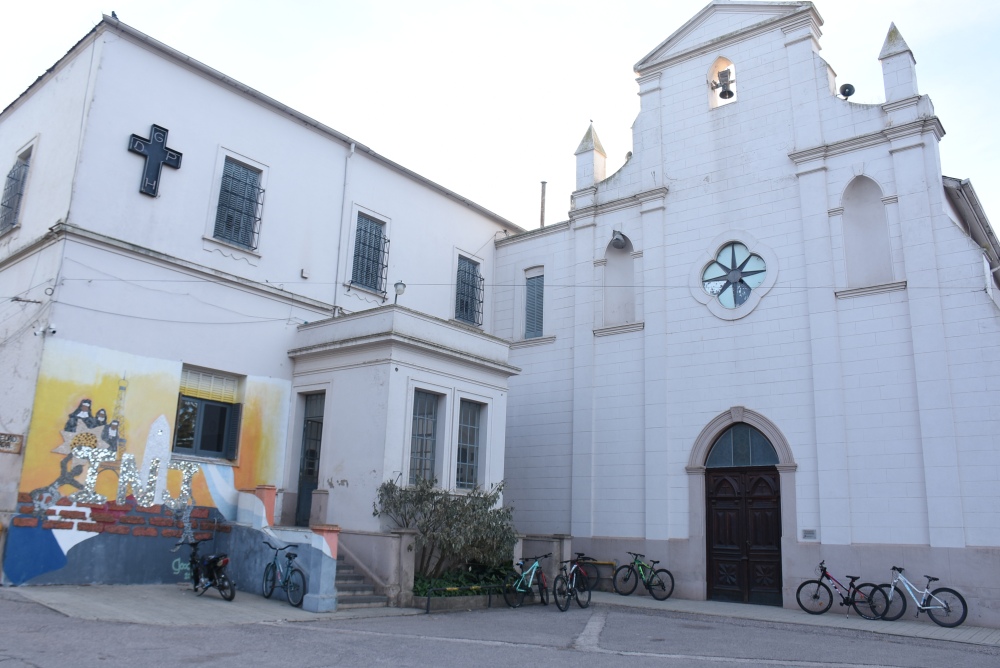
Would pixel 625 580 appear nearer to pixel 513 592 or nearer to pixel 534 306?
pixel 513 592

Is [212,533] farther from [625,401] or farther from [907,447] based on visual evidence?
[907,447]

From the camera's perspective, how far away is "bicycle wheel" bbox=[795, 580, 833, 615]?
14375mm

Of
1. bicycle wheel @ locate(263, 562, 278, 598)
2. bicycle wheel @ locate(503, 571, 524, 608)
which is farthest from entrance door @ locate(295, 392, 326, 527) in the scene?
bicycle wheel @ locate(503, 571, 524, 608)

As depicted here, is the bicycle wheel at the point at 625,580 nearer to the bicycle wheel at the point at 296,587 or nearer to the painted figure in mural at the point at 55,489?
the bicycle wheel at the point at 296,587

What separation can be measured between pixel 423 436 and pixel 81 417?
579 centimetres

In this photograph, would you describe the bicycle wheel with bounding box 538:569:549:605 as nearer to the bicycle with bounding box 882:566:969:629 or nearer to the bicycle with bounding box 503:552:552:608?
the bicycle with bounding box 503:552:552:608

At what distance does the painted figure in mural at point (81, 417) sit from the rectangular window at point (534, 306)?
421 inches

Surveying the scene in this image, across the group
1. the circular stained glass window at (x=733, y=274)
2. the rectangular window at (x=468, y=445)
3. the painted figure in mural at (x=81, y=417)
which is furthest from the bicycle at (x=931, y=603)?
the painted figure in mural at (x=81, y=417)

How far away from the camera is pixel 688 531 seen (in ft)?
54.1

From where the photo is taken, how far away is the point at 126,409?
1354 cm

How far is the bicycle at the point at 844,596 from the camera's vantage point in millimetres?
13812

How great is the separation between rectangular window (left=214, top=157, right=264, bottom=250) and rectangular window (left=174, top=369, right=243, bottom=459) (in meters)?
2.82

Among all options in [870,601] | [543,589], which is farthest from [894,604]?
[543,589]

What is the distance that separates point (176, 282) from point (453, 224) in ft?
26.7
